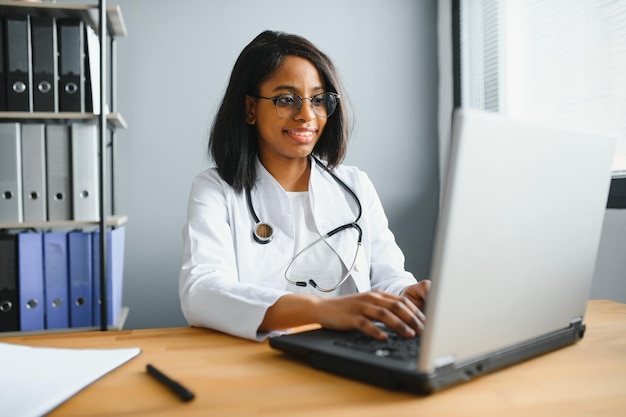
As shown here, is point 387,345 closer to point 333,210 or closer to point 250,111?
point 333,210

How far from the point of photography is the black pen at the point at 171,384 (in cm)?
62

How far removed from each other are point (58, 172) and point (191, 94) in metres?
0.79

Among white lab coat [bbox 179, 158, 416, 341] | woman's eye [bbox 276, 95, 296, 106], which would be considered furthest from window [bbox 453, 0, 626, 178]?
woman's eye [bbox 276, 95, 296, 106]

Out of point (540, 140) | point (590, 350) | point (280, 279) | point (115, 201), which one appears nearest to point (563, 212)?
point (540, 140)

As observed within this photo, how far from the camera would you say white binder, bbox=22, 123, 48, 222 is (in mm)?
1940

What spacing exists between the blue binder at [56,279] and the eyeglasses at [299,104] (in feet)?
3.21

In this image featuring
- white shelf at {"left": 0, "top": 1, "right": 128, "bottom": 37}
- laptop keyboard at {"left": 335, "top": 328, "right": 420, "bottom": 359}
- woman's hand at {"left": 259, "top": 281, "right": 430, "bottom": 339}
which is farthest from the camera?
white shelf at {"left": 0, "top": 1, "right": 128, "bottom": 37}

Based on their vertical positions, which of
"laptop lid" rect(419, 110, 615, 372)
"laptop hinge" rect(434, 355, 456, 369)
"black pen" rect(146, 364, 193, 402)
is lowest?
"black pen" rect(146, 364, 193, 402)

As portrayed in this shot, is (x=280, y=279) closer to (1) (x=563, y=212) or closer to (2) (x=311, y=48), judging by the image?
(2) (x=311, y=48)

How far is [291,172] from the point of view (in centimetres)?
159

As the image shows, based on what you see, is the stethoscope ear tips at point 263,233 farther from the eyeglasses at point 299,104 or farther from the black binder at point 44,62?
the black binder at point 44,62

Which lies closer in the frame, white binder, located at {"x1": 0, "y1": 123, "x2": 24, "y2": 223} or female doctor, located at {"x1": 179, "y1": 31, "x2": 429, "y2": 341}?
female doctor, located at {"x1": 179, "y1": 31, "x2": 429, "y2": 341}

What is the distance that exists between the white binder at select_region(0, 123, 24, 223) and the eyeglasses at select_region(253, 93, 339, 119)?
3.21 feet

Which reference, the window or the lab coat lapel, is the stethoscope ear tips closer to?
the lab coat lapel
